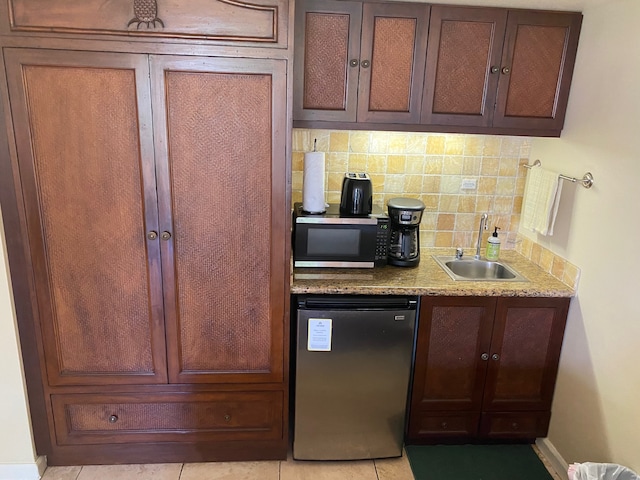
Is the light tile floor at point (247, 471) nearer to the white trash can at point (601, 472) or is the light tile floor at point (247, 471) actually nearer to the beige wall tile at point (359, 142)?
the white trash can at point (601, 472)

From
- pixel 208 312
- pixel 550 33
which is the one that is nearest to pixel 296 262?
pixel 208 312

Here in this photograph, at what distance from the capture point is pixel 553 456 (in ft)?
7.92

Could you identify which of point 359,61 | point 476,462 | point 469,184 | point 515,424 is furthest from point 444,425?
point 359,61

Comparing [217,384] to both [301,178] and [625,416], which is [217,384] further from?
[625,416]

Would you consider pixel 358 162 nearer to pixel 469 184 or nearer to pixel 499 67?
pixel 469 184

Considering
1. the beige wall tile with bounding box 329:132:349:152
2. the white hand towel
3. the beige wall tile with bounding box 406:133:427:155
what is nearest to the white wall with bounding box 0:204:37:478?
the beige wall tile with bounding box 329:132:349:152

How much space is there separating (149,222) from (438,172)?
1611 mm

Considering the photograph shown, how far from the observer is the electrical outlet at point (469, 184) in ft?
9.03

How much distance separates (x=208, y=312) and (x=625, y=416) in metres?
1.81

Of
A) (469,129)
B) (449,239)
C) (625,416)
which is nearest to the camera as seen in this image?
(625,416)

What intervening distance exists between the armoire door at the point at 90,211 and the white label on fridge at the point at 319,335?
0.67 m

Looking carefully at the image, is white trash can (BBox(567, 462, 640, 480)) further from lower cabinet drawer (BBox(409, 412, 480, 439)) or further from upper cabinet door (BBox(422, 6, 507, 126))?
upper cabinet door (BBox(422, 6, 507, 126))

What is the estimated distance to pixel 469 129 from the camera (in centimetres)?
238

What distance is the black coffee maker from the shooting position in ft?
8.04
